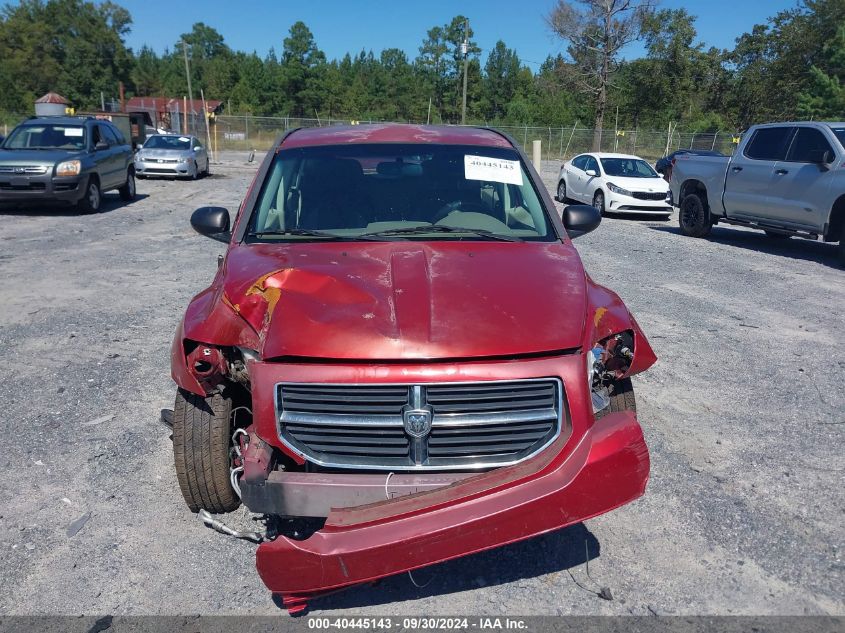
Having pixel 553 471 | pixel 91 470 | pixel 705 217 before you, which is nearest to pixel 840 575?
pixel 553 471

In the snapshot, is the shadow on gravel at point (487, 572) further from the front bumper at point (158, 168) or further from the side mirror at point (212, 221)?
the front bumper at point (158, 168)

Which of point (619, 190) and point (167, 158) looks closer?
point (619, 190)

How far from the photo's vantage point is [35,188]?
13273mm

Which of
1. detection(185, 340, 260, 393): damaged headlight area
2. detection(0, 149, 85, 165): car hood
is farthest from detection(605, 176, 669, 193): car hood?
detection(185, 340, 260, 393): damaged headlight area

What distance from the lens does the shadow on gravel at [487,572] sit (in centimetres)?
290

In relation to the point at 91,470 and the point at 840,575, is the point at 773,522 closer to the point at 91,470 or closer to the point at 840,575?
the point at 840,575

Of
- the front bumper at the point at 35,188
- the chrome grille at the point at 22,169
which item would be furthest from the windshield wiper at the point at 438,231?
the chrome grille at the point at 22,169

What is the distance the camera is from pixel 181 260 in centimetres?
991

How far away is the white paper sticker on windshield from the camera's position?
4262 mm

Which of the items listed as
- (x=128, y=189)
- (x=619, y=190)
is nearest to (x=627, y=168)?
(x=619, y=190)

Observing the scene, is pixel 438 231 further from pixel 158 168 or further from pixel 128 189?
pixel 158 168

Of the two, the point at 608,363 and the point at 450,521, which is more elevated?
the point at 608,363

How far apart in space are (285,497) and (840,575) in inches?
94.8

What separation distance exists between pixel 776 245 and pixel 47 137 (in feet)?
47.3
